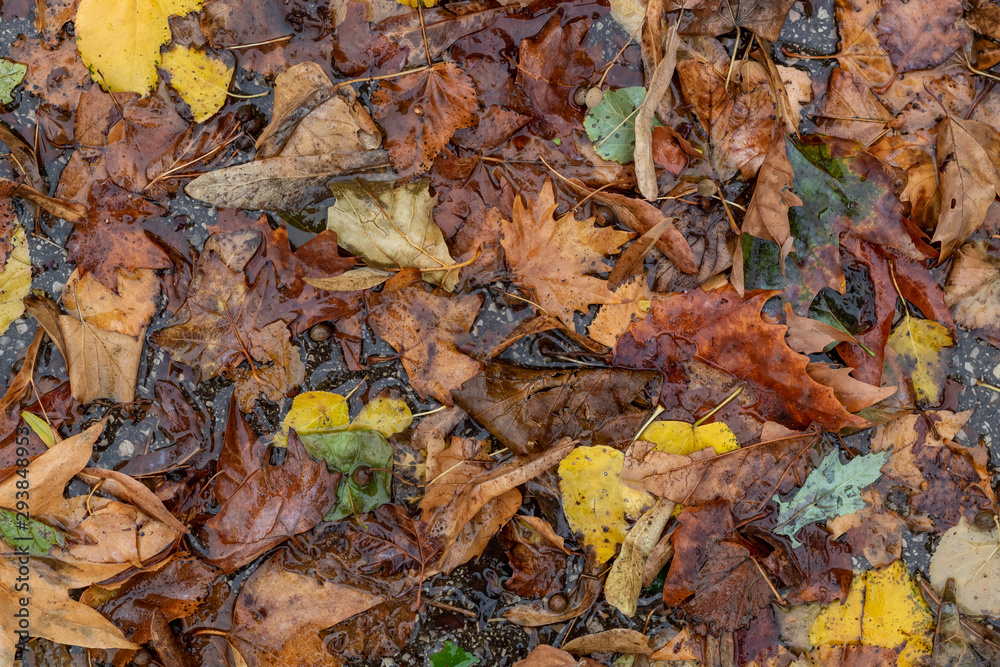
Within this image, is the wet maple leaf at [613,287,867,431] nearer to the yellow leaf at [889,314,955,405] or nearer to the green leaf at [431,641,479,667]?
the yellow leaf at [889,314,955,405]

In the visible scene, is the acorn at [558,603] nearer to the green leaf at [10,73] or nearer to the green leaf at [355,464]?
the green leaf at [355,464]

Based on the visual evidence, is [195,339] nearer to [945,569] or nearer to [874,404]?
[874,404]

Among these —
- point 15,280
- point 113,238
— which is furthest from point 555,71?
point 15,280

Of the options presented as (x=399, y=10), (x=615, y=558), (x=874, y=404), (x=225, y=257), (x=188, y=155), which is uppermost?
(x=399, y=10)

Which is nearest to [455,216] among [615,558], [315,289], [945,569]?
[315,289]

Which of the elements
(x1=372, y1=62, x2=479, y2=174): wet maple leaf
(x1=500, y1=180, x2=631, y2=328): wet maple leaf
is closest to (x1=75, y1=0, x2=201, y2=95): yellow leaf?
(x1=372, y1=62, x2=479, y2=174): wet maple leaf
